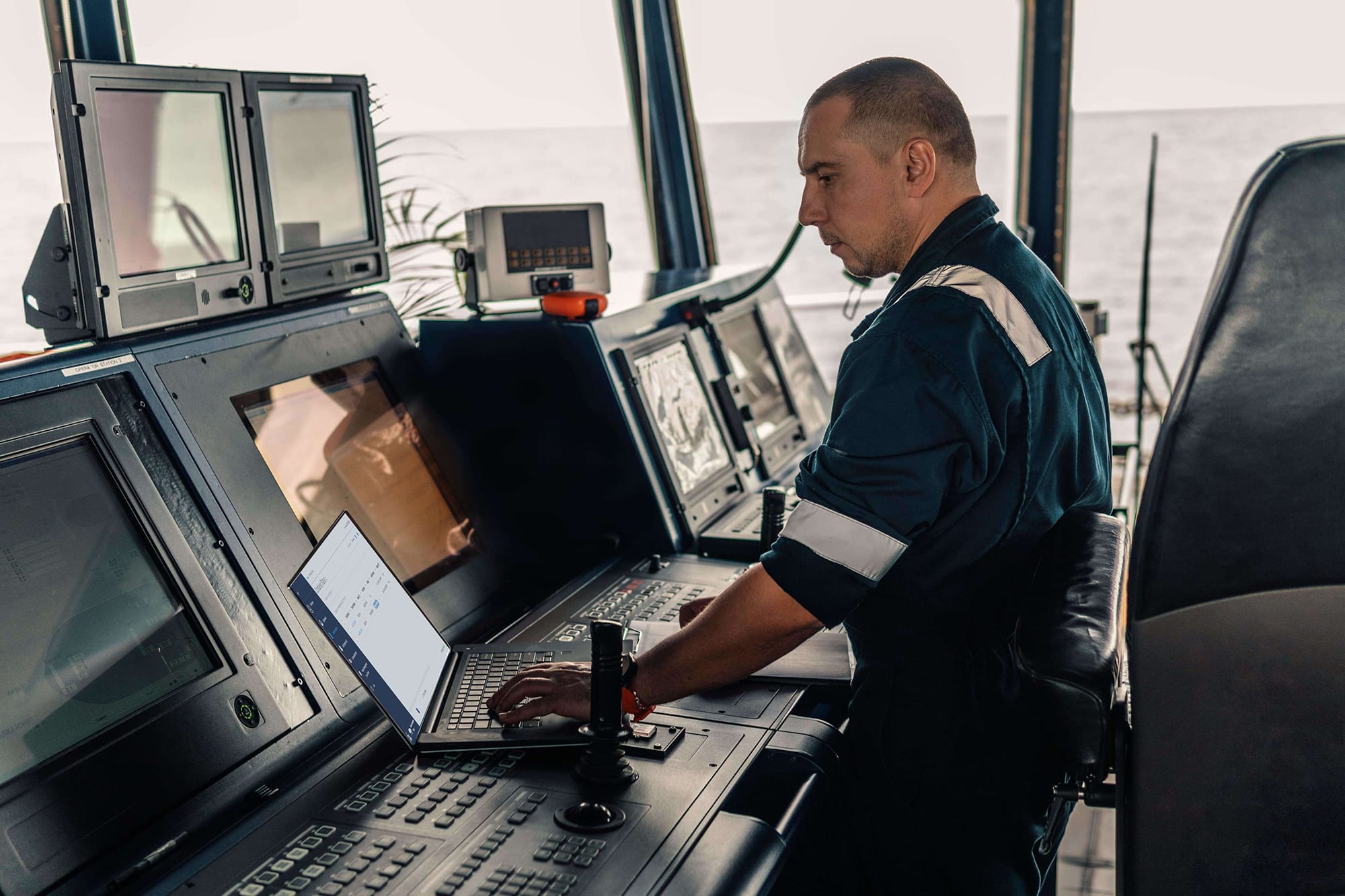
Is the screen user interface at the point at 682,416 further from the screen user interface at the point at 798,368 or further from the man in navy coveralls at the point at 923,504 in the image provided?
the man in navy coveralls at the point at 923,504

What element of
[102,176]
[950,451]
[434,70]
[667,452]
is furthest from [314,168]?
[434,70]

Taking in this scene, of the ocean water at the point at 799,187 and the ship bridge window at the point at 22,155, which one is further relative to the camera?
the ocean water at the point at 799,187

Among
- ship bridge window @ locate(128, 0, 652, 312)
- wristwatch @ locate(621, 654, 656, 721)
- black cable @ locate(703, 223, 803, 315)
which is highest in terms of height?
ship bridge window @ locate(128, 0, 652, 312)

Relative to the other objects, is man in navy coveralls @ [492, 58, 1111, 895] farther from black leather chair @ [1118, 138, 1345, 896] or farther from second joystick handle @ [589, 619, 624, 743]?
black leather chair @ [1118, 138, 1345, 896]

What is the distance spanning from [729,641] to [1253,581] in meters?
0.57

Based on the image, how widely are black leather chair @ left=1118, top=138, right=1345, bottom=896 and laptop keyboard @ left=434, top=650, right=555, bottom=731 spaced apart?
0.72 metres

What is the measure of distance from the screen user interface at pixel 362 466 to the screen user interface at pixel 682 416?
466 mm

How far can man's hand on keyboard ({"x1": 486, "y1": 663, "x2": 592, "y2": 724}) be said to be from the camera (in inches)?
52.3

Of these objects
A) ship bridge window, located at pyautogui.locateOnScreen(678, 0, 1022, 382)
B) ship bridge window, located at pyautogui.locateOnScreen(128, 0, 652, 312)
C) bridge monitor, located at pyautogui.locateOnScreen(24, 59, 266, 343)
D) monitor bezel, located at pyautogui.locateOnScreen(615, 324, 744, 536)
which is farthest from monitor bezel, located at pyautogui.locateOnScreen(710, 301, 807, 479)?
bridge monitor, located at pyautogui.locateOnScreen(24, 59, 266, 343)

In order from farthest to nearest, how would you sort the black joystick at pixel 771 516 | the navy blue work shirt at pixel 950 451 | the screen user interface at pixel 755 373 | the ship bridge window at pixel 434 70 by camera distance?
the screen user interface at pixel 755 373 → the ship bridge window at pixel 434 70 → the black joystick at pixel 771 516 → the navy blue work shirt at pixel 950 451

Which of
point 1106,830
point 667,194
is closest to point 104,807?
point 1106,830

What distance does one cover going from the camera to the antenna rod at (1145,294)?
293 centimetres

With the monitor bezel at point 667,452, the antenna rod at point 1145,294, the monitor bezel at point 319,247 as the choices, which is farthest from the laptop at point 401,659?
the antenna rod at point 1145,294

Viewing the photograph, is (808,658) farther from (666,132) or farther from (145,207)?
(666,132)
